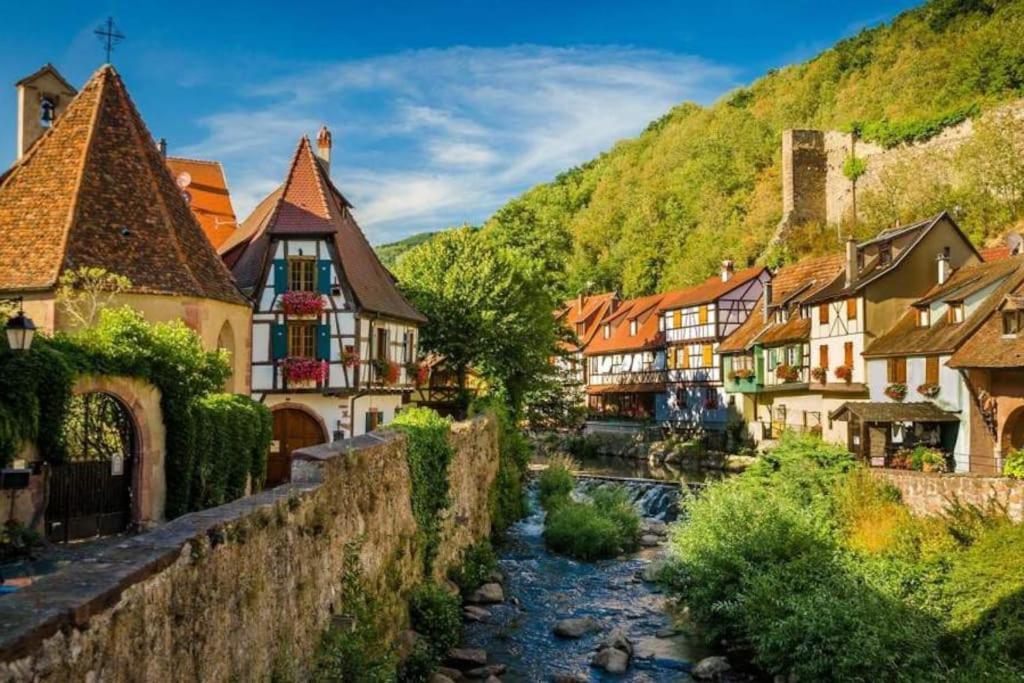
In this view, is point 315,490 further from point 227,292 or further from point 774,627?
point 227,292

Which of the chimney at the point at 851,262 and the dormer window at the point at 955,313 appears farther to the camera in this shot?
the chimney at the point at 851,262

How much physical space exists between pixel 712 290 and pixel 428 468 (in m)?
39.5

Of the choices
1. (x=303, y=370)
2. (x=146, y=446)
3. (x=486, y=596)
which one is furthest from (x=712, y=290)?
(x=146, y=446)

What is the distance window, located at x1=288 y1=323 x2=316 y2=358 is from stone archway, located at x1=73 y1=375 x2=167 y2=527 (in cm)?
1160

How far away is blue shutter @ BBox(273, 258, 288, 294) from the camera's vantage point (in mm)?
27906

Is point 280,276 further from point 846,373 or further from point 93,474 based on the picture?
point 846,373

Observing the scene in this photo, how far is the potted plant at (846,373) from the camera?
1452 inches

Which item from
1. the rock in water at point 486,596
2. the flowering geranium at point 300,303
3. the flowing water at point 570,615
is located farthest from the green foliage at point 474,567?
the flowering geranium at point 300,303

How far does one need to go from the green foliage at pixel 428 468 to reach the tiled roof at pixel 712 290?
36.4m

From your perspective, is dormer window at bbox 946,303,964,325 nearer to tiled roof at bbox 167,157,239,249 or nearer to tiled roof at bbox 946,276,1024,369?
tiled roof at bbox 946,276,1024,369

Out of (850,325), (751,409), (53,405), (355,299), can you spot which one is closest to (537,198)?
(751,409)

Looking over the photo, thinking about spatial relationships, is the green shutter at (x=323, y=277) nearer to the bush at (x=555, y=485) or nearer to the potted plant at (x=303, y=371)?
the potted plant at (x=303, y=371)

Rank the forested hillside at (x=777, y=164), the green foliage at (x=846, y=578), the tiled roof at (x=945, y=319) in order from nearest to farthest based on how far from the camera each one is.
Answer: the green foliage at (x=846, y=578) < the tiled roof at (x=945, y=319) < the forested hillside at (x=777, y=164)

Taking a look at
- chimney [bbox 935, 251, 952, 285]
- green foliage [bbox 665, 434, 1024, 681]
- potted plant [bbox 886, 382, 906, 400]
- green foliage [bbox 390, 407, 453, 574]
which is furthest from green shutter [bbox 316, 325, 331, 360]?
chimney [bbox 935, 251, 952, 285]
